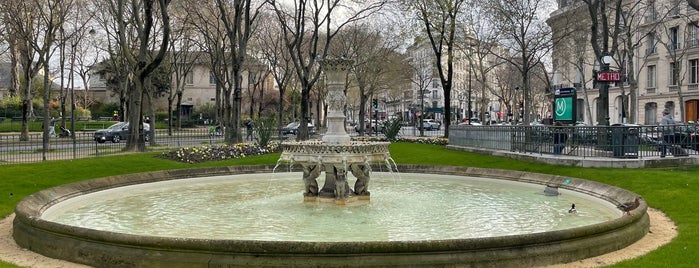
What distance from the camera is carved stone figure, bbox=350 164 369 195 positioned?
13761mm

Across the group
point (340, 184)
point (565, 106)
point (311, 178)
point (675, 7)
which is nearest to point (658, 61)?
point (675, 7)

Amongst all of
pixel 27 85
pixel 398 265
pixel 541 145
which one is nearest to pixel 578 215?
pixel 398 265

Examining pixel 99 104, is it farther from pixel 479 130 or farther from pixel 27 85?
pixel 479 130

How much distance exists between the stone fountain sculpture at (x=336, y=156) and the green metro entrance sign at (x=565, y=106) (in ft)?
40.3

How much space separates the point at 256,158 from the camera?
24.4 meters

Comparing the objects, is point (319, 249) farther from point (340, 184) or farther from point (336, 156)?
point (340, 184)

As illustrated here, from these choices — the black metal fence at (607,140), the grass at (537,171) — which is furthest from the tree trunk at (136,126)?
the black metal fence at (607,140)

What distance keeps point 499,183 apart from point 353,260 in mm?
11389

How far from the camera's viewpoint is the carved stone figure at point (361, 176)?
13.8m

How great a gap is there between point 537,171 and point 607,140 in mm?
2982

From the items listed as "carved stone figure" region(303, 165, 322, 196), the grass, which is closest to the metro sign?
the grass

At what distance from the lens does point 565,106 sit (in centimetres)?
2309

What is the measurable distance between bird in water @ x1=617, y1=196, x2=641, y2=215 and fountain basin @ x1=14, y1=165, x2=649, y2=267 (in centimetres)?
155

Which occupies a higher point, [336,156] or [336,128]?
[336,128]
